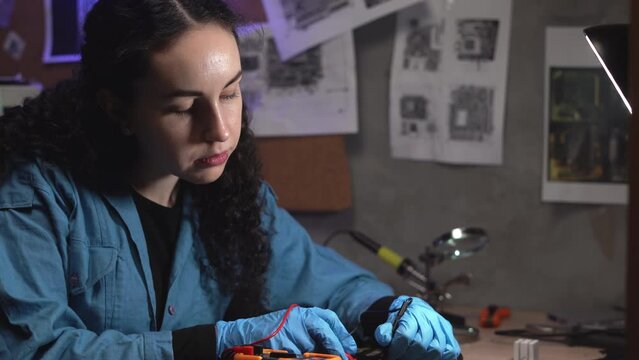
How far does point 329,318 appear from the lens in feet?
4.01

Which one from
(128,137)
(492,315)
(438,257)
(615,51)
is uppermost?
(615,51)

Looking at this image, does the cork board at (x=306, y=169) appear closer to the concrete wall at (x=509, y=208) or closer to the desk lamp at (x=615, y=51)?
the concrete wall at (x=509, y=208)

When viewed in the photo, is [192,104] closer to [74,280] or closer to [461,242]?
[74,280]

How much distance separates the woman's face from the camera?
1.20 m

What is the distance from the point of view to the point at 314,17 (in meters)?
1.81

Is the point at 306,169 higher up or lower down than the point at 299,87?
lower down

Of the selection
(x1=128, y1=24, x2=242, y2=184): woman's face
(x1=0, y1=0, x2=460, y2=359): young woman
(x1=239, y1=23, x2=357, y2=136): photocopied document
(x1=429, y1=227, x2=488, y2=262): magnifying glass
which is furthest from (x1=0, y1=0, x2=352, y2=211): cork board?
(x1=128, y1=24, x2=242, y2=184): woman's face

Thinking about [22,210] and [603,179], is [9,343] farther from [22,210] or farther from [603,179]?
[603,179]

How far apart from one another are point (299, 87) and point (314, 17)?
0.15 m

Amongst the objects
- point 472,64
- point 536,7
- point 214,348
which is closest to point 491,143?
point 472,64

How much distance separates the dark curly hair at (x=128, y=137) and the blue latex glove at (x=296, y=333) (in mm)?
228

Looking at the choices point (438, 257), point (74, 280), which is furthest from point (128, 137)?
point (438, 257)

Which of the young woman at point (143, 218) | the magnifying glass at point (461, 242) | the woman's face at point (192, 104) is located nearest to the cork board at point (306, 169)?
the magnifying glass at point (461, 242)

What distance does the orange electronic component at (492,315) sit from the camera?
62.8 inches
